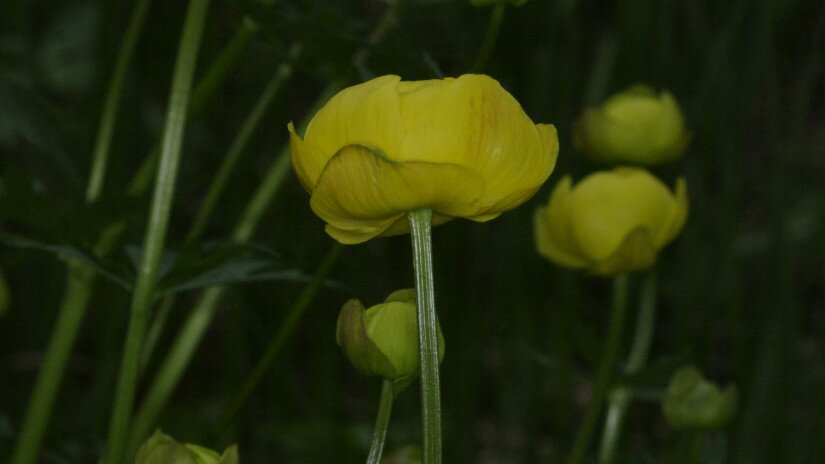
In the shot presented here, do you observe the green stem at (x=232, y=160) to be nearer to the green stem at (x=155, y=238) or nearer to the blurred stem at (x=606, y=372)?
the green stem at (x=155, y=238)

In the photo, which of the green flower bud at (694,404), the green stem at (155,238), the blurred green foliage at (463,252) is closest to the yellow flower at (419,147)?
the green stem at (155,238)

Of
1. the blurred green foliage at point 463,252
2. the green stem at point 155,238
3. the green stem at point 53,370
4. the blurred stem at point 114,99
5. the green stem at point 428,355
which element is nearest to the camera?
the green stem at point 428,355

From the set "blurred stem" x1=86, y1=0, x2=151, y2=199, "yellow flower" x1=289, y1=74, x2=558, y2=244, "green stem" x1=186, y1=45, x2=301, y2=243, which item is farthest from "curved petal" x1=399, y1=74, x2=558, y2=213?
"blurred stem" x1=86, y1=0, x2=151, y2=199

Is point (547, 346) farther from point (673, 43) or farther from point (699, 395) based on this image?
point (699, 395)

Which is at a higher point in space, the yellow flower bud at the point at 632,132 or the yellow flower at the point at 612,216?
the yellow flower bud at the point at 632,132

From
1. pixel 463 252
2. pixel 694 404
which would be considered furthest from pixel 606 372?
pixel 463 252

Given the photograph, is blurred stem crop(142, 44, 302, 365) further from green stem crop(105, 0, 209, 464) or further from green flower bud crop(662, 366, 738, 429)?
green flower bud crop(662, 366, 738, 429)

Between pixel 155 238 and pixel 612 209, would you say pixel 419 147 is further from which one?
pixel 612 209

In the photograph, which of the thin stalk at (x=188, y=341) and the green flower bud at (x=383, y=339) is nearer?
the green flower bud at (x=383, y=339)
